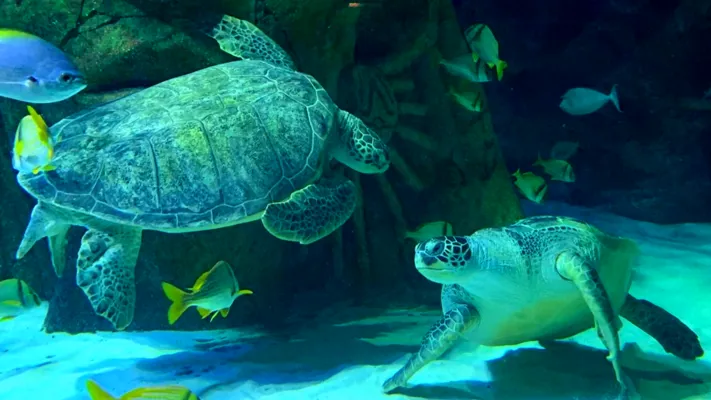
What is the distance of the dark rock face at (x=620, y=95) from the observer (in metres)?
7.52

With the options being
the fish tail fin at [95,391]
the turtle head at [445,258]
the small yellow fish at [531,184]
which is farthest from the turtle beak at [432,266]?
the small yellow fish at [531,184]

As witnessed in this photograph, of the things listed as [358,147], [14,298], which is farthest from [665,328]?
[14,298]

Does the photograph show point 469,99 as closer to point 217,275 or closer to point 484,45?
point 484,45

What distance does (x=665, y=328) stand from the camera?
136 inches

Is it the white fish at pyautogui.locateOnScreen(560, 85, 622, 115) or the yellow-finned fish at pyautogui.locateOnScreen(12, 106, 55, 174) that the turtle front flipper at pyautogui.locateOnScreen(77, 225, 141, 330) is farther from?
the white fish at pyautogui.locateOnScreen(560, 85, 622, 115)

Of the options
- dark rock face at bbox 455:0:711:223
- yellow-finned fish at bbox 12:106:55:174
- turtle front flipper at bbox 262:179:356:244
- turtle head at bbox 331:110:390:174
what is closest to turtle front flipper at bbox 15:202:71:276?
yellow-finned fish at bbox 12:106:55:174

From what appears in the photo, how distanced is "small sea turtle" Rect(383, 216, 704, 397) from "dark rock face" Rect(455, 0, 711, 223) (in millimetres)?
5226

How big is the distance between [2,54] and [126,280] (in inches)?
60.1

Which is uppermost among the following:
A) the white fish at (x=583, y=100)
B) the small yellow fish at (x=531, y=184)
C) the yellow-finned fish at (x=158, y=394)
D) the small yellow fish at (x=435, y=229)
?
the white fish at (x=583, y=100)

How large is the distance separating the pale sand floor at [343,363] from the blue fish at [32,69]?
188 cm

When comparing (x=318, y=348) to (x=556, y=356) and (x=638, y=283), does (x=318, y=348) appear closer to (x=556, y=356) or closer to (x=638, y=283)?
(x=556, y=356)

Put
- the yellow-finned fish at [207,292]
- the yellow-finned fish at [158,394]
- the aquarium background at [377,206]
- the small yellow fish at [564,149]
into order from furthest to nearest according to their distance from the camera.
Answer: the small yellow fish at [564,149] → the aquarium background at [377,206] → the yellow-finned fish at [207,292] → the yellow-finned fish at [158,394]

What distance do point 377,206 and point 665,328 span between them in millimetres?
3130

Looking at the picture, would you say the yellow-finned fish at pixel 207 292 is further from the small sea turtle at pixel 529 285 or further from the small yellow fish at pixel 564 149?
the small yellow fish at pixel 564 149
